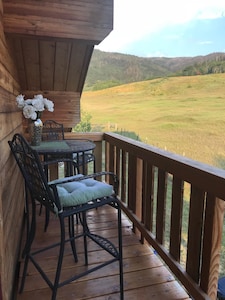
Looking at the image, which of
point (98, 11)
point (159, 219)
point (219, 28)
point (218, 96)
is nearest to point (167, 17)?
point (219, 28)

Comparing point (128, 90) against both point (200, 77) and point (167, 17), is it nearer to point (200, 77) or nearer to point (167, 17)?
point (200, 77)

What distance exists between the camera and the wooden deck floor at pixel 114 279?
5.06 feet

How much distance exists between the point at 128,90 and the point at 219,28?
2.17 metres

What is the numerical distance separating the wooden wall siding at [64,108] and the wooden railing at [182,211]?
6.14 ft

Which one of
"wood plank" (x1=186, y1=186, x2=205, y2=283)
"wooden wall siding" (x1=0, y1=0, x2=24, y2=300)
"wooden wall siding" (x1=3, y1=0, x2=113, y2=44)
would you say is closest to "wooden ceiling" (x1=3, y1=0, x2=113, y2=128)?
"wooden wall siding" (x1=3, y1=0, x2=113, y2=44)

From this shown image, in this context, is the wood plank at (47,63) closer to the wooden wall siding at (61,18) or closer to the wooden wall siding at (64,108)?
the wooden wall siding at (64,108)

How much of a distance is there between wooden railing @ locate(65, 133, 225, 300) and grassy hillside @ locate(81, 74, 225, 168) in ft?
7.46

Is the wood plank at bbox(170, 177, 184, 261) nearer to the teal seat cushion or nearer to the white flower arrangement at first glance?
the teal seat cushion

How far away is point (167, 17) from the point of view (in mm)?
6602

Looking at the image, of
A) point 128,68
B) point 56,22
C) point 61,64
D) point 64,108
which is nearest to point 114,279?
point 56,22

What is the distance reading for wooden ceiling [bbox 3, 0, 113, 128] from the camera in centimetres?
199

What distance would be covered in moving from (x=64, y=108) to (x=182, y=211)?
281 cm

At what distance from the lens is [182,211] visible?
152cm

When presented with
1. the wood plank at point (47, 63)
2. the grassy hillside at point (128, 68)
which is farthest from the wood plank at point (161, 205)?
the grassy hillside at point (128, 68)
